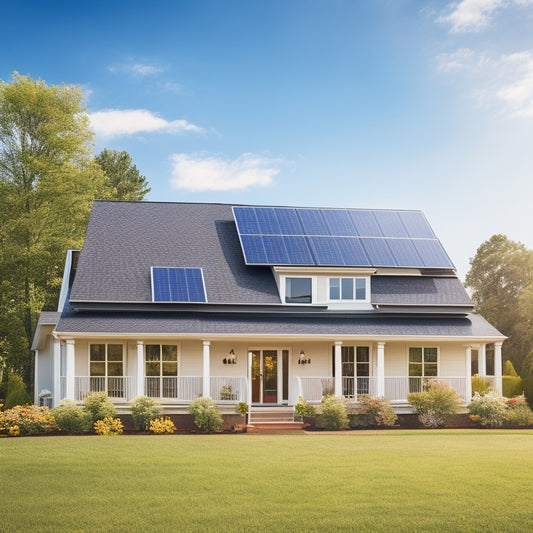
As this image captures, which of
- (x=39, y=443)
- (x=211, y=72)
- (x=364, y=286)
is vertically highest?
(x=211, y=72)

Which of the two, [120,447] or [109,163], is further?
[109,163]

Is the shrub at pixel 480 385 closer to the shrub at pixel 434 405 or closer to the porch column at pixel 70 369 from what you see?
the shrub at pixel 434 405

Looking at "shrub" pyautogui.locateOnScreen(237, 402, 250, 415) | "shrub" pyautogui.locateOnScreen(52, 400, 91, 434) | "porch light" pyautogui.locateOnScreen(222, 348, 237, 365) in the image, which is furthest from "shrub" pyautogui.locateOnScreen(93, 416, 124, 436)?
"porch light" pyautogui.locateOnScreen(222, 348, 237, 365)

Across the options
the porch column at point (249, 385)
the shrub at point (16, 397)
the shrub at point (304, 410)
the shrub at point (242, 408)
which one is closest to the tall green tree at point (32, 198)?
the shrub at point (16, 397)

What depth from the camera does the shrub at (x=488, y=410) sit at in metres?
24.8

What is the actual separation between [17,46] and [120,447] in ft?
62.0

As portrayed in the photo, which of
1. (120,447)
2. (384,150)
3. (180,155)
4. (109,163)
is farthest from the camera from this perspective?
(109,163)

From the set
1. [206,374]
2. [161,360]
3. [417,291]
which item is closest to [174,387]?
[161,360]

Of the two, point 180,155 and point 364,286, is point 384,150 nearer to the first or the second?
point 364,286

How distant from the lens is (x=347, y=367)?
27406 mm

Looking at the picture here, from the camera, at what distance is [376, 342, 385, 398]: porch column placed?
2531 centimetres

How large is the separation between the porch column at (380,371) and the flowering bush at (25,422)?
10.6 m

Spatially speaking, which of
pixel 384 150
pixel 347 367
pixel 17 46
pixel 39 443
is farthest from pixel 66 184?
pixel 39 443

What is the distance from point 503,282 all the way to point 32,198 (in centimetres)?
3461
